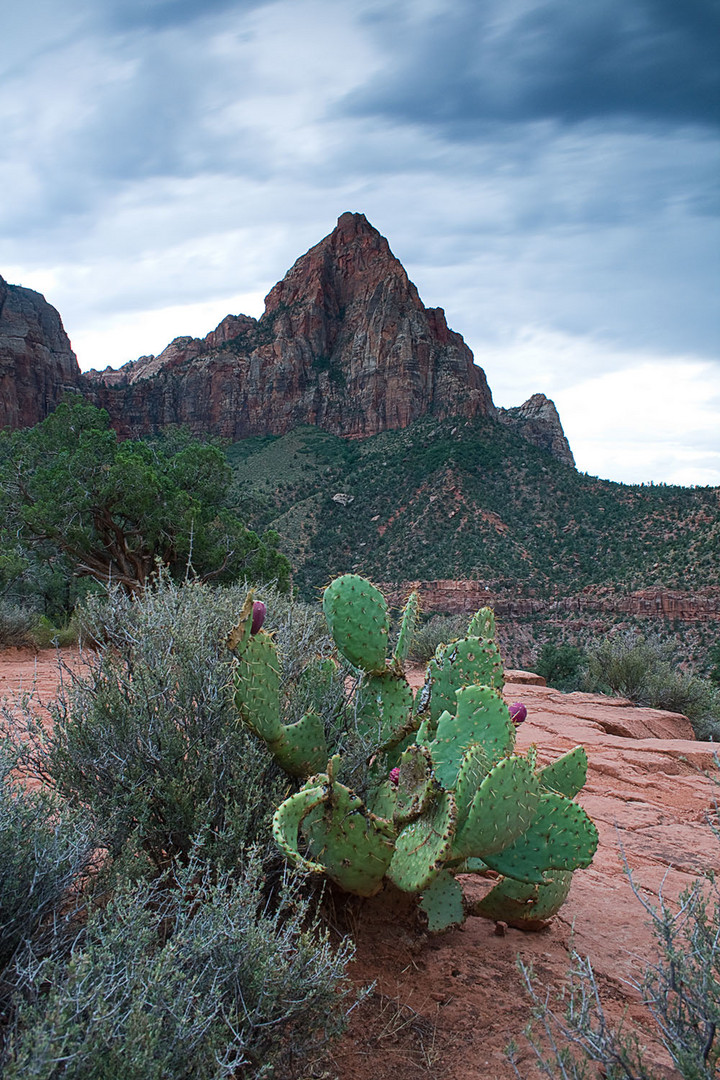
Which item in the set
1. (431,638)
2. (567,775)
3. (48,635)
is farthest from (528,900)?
(431,638)

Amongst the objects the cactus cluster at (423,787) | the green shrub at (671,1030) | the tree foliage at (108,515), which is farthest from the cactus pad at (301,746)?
the tree foliage at (108,515)

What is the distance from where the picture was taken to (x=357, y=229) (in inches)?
3201

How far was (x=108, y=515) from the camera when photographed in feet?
47.8

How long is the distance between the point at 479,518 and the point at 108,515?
91.9ft

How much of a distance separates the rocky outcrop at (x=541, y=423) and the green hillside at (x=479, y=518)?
29388 mm

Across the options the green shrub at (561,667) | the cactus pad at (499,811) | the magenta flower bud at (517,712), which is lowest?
the green shrub at (561,667)

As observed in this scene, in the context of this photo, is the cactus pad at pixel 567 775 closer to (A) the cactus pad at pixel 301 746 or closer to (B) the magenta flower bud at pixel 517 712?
(B) the magenta flower bud at pixel 517 712

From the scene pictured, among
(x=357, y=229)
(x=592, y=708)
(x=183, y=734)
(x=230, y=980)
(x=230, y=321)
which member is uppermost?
(x=357, y=229)

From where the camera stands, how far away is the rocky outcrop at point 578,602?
2530 centimetres

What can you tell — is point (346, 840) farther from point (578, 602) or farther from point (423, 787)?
point (578, 602)

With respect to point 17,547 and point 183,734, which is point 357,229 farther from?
point 183,734

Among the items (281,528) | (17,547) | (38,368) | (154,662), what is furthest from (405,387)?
(154,662)

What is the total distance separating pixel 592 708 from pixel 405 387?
187ft

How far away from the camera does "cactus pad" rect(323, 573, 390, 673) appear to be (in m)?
3.75
